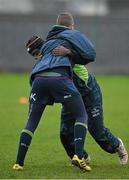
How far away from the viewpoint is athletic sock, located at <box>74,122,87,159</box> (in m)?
9.48

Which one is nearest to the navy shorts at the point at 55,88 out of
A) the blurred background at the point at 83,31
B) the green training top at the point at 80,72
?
the green training top at the point at 80,72

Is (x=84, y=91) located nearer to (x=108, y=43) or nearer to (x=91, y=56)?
(x=91, y=56)

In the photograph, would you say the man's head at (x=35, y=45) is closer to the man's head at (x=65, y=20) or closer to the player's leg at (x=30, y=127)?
the man's head at (x=65, y=20)

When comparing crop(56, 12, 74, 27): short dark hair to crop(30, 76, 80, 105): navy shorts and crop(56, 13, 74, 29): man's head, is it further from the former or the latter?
crop(30, 76, 80, 105): navy shorts

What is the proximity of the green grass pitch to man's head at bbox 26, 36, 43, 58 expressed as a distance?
1.57 m

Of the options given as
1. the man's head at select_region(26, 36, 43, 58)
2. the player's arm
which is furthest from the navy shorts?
the man's head at select_region(26, 36, 43, 58)

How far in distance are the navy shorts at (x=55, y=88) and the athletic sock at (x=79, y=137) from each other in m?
0.39

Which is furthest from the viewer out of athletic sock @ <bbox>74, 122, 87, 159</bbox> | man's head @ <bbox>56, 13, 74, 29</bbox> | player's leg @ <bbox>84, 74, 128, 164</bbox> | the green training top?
player's leg @ <bbox>84, 74, 128, 164</bbox>

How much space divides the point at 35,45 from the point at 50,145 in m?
2.81

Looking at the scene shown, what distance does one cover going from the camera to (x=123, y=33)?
3253 centimetres

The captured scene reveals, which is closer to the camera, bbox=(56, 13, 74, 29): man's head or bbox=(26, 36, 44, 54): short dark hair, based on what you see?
bbox=(56, 13, 74, 29): man's head

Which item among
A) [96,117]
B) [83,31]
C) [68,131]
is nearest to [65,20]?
[96,117]

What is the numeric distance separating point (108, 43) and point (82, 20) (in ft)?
5.02

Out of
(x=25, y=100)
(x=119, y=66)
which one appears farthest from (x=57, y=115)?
(x=119, y=66)
